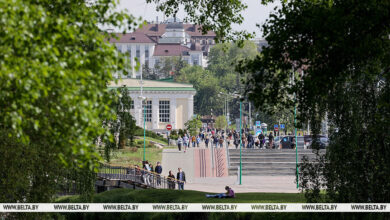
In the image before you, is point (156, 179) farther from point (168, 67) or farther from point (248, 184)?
point (168, 67)

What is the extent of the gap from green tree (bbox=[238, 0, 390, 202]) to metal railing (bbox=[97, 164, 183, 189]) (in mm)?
23723

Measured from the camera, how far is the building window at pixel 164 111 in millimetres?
105000

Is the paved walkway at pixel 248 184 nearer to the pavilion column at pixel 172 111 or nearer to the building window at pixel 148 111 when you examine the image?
the pavilion column at pixel 172 111

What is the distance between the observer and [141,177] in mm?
43312

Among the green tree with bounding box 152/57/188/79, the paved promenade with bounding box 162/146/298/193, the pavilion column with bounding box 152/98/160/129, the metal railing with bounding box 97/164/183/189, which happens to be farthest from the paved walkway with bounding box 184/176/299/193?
the green tree with bounding box 152/57/188/79

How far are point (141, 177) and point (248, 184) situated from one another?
825cm

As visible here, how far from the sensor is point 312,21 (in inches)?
565

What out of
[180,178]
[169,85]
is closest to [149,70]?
→ [169,85]

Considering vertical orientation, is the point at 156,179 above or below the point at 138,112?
below

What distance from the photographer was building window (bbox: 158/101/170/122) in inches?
4134

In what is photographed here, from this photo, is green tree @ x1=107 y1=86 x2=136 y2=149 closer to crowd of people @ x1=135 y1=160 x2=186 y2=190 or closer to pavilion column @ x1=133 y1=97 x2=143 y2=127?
crowd of people @ x1=135 y1=160 x2=186 y2=190

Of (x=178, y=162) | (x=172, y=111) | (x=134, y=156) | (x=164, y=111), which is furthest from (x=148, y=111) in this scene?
(x=178, y=162)

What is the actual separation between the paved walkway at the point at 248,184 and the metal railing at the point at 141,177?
2.38 metres

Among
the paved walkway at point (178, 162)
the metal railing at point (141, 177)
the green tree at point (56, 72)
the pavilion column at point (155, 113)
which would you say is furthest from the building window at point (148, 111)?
the green tree at point (56, 72)
